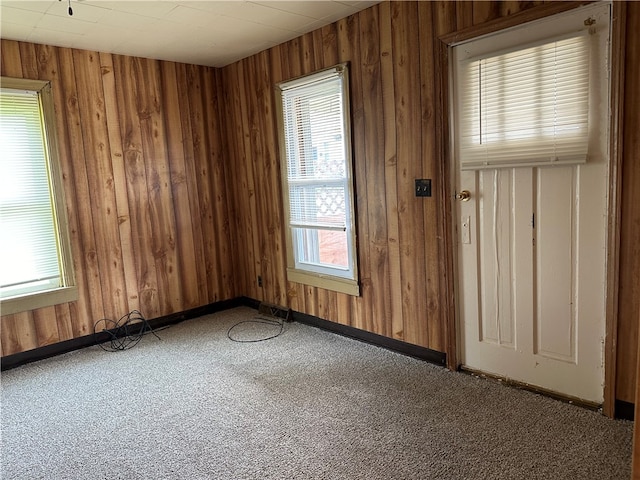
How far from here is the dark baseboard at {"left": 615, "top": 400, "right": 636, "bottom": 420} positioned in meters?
2.23

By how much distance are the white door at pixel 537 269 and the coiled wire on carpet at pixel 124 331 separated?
8.86ft

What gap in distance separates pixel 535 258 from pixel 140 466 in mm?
2281

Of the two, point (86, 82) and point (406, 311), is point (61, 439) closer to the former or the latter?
point (406, 311)

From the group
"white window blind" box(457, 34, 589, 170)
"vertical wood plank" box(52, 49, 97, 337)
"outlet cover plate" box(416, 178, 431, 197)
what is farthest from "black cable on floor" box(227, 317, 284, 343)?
"white window blind" box(457, 34, 589, 170)

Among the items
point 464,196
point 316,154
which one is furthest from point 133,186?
point 464,196

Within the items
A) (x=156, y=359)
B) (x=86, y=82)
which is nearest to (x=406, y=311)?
(x=156, y=359)

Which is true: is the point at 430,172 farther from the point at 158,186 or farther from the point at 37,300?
the point at 37,300

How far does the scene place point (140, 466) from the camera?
2109mm

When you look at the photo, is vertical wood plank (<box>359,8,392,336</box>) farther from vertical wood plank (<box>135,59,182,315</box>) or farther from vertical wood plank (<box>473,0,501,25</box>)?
vertical wood plank (<box>135,59,182,315</box>)

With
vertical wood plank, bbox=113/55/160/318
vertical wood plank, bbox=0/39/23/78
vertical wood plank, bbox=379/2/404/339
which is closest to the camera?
vertical wood plank, bbox=379/2/404/339

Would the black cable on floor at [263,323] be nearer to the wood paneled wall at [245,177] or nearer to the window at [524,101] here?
the wood paneled wall at [245,177]

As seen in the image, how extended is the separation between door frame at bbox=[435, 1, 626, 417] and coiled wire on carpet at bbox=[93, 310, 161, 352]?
8.27 feet

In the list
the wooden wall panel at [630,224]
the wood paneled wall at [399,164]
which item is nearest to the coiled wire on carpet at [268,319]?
the wood paneled wall at [399,164]

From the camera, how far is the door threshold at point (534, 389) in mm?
2379
